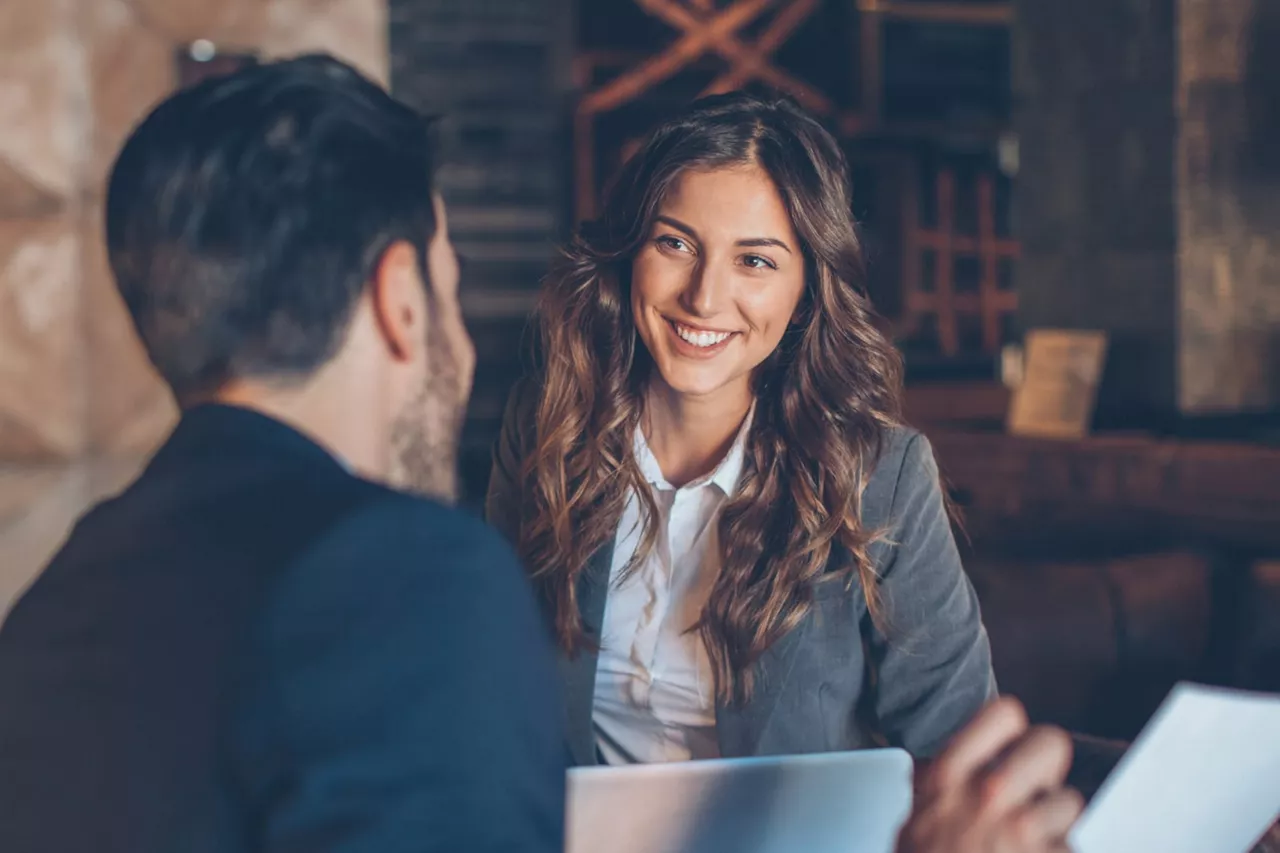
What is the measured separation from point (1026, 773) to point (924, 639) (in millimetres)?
780

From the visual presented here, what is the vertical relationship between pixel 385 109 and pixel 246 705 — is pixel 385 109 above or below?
above

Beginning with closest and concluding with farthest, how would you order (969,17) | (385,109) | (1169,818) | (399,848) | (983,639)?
(399,848), (385,109), (1169,818), (983,639), (969,17)

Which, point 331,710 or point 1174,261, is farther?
point 1174,261

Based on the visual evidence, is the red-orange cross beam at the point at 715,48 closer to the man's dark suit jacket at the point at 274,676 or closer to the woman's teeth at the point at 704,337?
the woman's teeth at the point at 704,337

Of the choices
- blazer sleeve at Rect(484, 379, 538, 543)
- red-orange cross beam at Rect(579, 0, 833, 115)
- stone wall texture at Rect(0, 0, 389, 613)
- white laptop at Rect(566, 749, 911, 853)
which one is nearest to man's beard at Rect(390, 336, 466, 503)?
white laptop at Rect(566, 749, 911, 853)

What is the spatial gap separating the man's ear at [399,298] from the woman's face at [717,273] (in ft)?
2.86

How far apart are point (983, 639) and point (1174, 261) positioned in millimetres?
1925

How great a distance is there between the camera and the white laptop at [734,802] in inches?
36.7

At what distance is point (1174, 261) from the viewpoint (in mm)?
3141

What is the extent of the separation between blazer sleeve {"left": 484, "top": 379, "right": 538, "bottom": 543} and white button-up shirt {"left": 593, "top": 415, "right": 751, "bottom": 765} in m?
0.17

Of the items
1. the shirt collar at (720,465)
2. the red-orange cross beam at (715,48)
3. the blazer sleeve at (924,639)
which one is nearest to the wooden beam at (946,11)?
the red-orange cross beam at (715,48)

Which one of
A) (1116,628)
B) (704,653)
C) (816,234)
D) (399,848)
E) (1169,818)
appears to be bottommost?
(1116,628)

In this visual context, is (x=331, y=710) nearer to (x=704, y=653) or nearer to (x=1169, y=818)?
(x=1169, y=818)

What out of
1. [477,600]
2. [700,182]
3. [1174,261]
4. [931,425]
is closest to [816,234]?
[700,182]
